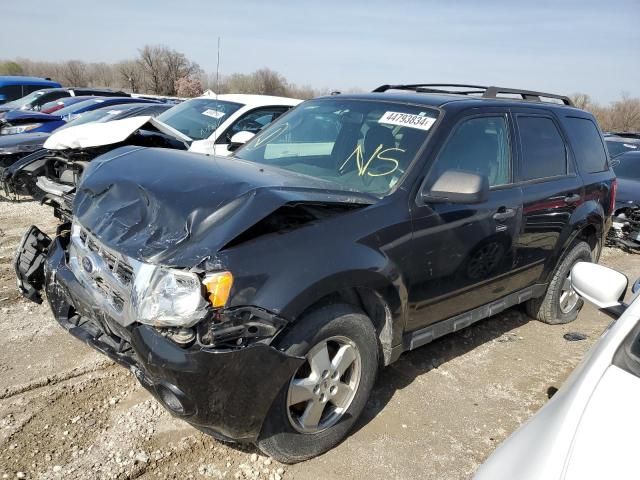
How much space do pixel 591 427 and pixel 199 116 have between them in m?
6.84

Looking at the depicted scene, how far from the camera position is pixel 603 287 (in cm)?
221

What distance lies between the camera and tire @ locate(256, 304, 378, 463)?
2.43m

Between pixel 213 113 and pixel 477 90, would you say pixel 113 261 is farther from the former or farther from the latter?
pixel 213 113

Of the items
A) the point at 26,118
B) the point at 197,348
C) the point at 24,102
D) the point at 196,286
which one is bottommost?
the point at 24,102

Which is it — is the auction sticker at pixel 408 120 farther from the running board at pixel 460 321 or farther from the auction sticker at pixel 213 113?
the auction sticker at pixel 213 113

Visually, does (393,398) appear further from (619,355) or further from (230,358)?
(619,355)

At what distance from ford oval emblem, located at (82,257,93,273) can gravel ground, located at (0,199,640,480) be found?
876mm

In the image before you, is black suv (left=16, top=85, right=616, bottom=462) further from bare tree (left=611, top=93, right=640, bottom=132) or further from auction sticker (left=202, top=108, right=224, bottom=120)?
bare tree (left=611, top=93, right=640, bottom=132)

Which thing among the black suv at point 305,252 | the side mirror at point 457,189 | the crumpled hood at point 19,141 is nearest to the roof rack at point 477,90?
the black suv at point 305,252

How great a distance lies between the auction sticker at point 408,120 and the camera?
3.29 m

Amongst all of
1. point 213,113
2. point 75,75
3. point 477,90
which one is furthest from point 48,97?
point 75,75

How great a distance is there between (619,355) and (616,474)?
1.86ft

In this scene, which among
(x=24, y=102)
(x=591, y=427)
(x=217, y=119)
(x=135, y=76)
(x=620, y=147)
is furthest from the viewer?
(x=24, y=102)

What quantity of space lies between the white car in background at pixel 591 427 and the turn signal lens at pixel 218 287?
1.17 meters
